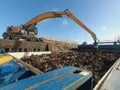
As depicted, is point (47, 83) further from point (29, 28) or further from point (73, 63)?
point (29, 28)

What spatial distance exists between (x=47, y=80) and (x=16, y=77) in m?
2.54

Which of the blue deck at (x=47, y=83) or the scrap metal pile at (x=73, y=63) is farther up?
the blue deck at (x=47, y=83)

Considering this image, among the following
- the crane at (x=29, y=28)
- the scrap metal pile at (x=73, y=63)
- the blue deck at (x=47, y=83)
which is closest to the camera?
the blue deck at (x=47, y=83)

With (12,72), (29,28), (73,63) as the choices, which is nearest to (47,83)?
(12,72)

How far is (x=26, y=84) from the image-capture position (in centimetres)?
197

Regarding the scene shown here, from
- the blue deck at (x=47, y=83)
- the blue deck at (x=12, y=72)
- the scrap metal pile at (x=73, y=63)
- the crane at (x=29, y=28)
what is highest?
the crane at (x=29, y=28)

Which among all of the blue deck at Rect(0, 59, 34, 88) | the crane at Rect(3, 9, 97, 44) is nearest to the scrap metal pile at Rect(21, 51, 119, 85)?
the blue deck at Rect(0, 59, 34, 88)

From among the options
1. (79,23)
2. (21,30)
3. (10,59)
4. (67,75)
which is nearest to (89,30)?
(79,23)

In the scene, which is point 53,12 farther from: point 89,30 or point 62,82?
point 62,82

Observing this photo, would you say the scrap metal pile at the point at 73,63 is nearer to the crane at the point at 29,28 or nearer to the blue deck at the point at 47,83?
the blue deck at the point at 47,83

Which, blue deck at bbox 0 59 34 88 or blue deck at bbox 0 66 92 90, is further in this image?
blue deck at bbox 0 59 34 88

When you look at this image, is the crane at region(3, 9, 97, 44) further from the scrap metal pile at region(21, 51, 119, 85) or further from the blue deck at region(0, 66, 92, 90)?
the blue deck at region(0, 66, 92, 90)

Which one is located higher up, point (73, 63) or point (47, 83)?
point (47, 83)

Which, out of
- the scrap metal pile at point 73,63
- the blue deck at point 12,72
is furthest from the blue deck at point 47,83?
the scrap metal pile at point 73,63
